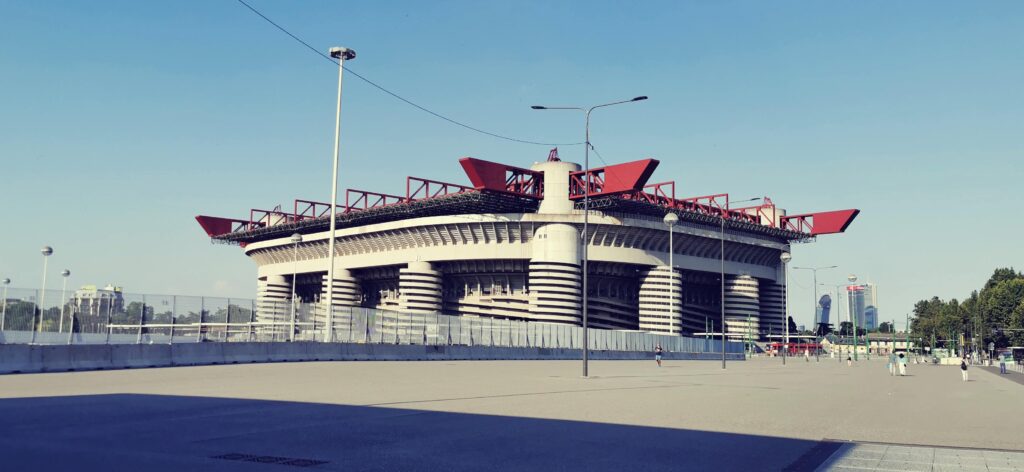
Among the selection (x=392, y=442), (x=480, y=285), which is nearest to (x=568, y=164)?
(x=480, y=285)

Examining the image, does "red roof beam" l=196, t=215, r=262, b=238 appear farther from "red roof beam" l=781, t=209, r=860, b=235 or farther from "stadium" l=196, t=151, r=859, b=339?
"red roof beam" l=781, t=209, r=860, b=235

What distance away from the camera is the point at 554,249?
97.6 meters

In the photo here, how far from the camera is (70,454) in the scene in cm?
926

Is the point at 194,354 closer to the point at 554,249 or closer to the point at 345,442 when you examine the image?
the point at 345,442

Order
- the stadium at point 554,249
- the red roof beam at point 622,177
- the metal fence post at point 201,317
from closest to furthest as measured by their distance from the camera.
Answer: the metal fence post at point 201,317
the red roof beam at point 622,177
the stadium at point 554,249

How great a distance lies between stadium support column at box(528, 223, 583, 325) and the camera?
97.4 meters

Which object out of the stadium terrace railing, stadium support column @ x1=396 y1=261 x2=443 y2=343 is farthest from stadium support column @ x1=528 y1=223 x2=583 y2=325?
the stadium terrace railing

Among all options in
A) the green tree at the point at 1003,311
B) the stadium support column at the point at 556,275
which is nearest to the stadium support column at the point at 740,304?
the stadium support column at the point at 556,275

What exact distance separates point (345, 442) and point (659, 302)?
96.7m

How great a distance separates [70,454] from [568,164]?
89.3m

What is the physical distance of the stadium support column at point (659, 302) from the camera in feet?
345

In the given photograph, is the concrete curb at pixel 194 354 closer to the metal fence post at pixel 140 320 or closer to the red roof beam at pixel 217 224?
the metal fence post at pixel 140 320

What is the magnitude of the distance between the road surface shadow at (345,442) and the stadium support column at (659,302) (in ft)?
301

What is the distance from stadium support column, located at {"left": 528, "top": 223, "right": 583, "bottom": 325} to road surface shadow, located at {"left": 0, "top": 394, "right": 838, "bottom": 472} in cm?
8187
